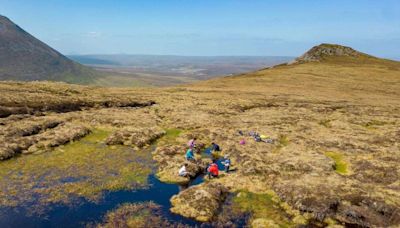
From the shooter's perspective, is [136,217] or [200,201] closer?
[136,217]

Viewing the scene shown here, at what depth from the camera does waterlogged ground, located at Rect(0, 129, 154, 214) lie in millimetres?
34375

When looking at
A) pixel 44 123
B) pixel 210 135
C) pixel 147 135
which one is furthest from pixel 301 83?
pixel 44 123

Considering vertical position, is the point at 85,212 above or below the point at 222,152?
above

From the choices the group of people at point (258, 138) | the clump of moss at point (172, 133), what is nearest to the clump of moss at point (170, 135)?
the clump of moss at point (172, 133)

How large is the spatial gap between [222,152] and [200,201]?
1975 centimetres

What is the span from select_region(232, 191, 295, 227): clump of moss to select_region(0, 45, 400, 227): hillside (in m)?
0.11

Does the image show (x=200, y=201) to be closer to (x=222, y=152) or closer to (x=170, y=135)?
(x=222, y=152)

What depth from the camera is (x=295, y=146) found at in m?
55.1

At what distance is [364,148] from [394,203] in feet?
72.3

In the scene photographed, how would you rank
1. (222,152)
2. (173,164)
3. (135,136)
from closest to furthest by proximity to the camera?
(173,164) → (222,152) → (135,136)

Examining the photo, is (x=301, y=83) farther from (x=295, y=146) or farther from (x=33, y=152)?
(x=33, y=152)

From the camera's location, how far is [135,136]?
56719 millimetres

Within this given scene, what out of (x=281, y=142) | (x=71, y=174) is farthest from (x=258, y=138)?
(x=71, y=174)

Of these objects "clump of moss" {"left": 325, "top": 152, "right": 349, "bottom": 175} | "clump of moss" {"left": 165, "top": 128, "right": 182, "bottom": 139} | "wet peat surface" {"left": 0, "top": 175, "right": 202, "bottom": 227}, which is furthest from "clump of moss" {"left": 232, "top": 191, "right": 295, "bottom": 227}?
"clump of moss" {"left": 165, "top": 128, "right": 182, "bottom": 139}
